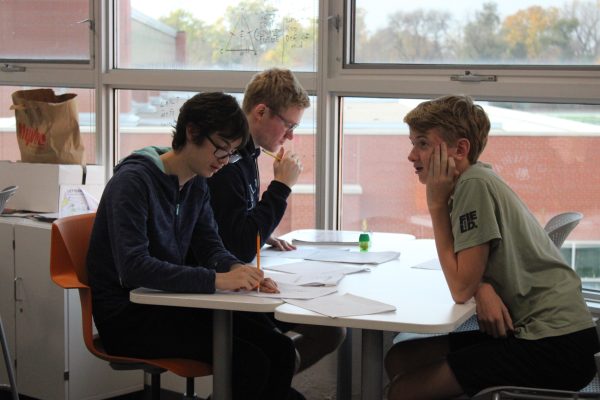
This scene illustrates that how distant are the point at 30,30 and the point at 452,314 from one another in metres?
2.98

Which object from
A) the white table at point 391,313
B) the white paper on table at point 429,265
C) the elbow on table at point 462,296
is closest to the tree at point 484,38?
the white paper on table at point 429,265

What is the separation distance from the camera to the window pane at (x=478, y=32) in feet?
9.24

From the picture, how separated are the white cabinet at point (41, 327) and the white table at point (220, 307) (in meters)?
1.34

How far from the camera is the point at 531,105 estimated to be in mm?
2930

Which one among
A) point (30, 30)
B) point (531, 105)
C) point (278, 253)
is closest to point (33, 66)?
point (30, 30)

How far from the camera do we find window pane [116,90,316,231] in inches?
132

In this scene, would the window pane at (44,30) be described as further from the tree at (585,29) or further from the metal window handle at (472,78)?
the tree at (585,29)

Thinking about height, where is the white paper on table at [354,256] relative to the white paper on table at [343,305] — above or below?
above

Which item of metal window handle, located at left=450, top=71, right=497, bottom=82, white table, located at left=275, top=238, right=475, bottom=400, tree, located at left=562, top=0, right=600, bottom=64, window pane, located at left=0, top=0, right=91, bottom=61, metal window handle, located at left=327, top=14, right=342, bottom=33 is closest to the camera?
white table, located at left=275, top=238, right=475, bottom=400

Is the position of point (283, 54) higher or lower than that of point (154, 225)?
higher

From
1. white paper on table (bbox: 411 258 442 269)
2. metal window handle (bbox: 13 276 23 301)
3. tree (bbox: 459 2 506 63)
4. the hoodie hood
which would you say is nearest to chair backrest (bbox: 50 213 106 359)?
the hoodie hood

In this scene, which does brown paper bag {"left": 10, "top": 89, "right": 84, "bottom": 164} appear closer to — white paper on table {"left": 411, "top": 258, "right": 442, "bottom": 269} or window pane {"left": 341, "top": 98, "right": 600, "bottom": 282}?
window pane {"left": 341, "top": 98, "right": 600, "bottom": 282}

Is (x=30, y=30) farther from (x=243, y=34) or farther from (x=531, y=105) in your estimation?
(x=531, y=105)

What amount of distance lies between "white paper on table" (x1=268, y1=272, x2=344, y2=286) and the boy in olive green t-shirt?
0.98 ft
